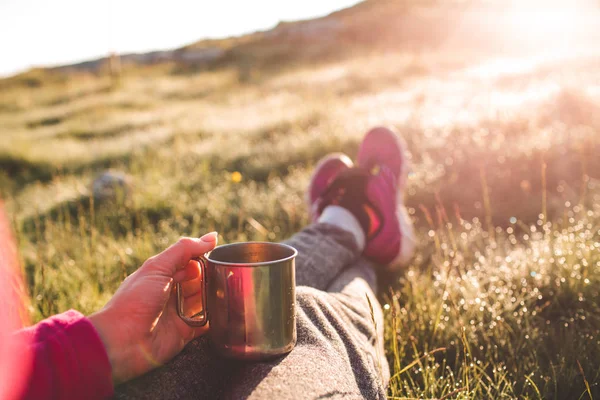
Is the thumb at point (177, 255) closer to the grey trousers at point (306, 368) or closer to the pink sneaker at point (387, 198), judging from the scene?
the grey trousers at point (306, 368)

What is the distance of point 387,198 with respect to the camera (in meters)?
2.98

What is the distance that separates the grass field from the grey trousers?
0.45 ft

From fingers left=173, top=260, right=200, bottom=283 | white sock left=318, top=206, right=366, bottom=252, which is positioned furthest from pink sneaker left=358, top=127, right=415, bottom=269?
fingers left=173, top=260, right=200, bottom=283

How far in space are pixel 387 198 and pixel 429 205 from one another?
0.76 m

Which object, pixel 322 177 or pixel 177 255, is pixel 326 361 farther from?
pixel 322 177

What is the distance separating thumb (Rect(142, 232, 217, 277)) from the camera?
51.0 inches

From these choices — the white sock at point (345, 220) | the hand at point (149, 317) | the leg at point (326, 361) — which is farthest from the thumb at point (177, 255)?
the white sock at point (345, 220)

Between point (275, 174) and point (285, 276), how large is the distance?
338cm

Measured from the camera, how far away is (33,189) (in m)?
5.90

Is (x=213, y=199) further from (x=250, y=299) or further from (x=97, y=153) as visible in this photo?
(x=97, y=153)

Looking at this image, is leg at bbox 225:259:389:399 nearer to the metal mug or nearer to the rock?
the metal mug

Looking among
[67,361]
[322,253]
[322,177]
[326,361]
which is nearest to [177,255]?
[67,361]

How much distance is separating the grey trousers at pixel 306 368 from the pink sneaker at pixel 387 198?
869 millimetres

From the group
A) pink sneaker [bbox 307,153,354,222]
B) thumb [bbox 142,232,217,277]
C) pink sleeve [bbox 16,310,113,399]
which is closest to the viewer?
pink sleeve [bbox 16,310,113,399]
